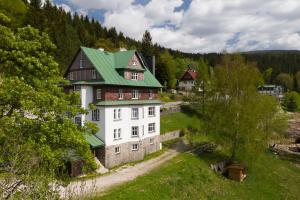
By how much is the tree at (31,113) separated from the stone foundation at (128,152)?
17.7 m

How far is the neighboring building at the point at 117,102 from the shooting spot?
3631 cm

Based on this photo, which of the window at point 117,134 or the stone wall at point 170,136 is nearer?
the window at point 117,134

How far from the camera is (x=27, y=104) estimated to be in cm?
1485

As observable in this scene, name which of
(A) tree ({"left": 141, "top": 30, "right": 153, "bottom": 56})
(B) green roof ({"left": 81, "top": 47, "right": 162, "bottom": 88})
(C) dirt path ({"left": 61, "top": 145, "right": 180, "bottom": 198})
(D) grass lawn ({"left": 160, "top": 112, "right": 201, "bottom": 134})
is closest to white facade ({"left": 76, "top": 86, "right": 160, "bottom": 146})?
(B) green roof ({"left": 81, "top": 47, "right": 162, "bottom": 88})

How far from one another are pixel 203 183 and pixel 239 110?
12.8 metres

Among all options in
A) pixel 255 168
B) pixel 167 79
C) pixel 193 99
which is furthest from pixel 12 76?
pixel 167 79

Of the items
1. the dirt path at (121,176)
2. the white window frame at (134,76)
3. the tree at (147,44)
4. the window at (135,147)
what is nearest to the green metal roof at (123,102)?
the white window frame at (134,76)

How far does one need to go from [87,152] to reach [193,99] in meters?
51.5

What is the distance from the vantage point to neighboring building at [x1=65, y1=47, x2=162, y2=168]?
1430 inches

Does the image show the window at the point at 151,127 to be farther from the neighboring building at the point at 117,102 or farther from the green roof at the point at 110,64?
the green roof at the point at 110,64

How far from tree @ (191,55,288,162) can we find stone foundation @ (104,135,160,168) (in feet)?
30.3

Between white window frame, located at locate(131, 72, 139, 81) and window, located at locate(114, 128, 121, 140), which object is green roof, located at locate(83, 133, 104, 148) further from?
white window frame, located at locate(131, 72, 139, 81)

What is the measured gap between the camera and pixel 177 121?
64.1 m

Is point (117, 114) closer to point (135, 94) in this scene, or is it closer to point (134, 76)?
point (135, 94)
